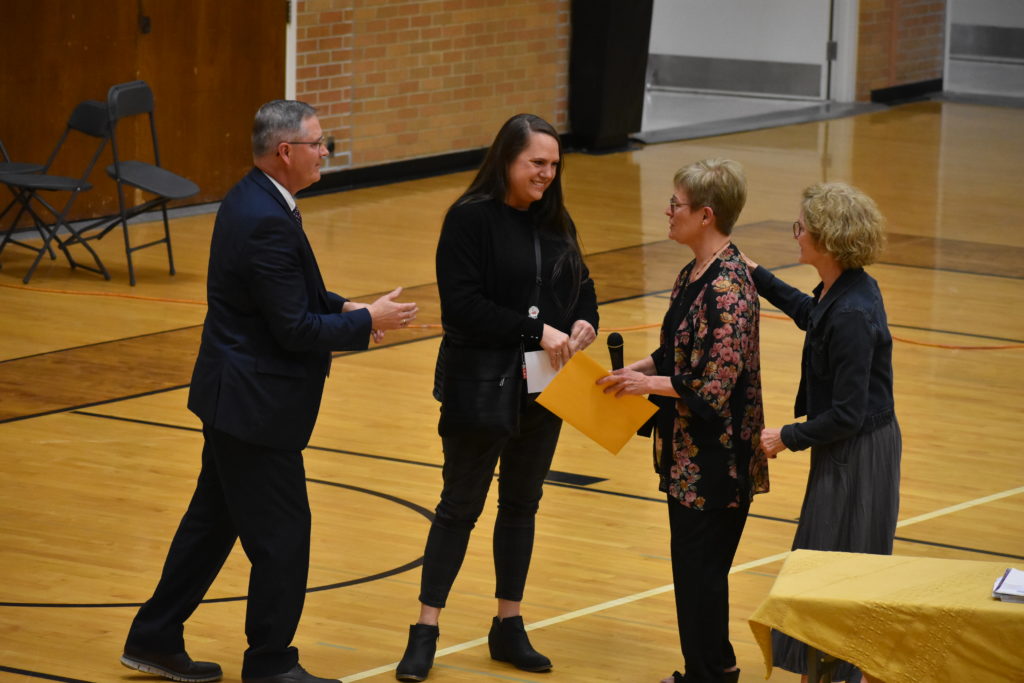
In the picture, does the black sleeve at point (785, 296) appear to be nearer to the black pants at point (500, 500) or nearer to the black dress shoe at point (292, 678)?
the black pants at point (500, 500)

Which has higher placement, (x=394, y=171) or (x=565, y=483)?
(x=394, y=171)

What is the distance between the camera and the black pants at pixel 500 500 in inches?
170

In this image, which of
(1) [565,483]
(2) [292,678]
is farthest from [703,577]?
(1) [565,483]

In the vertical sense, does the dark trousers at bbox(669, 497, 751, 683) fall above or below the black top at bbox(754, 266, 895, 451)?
below

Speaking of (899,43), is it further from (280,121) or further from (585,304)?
(280,121)

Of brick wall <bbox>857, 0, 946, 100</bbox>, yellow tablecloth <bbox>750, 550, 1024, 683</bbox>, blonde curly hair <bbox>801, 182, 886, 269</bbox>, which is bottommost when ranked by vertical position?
yellow tablecloth <bbox>750, 550, 1024, 683</bbox>

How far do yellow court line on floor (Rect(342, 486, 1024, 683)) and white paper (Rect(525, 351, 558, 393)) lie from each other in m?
0.82

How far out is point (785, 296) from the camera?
4305 millimetres

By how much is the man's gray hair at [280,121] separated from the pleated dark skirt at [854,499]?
146 cm

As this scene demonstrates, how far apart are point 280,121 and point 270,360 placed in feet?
1.87

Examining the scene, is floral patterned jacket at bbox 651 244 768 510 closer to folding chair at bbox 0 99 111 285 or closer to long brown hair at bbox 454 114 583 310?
long brown hair at bbox 454 114 583 310

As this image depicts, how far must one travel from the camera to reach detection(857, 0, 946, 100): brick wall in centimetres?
1838

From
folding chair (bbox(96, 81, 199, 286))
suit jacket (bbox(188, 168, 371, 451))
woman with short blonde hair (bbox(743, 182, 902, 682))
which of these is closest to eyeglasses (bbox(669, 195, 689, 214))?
woman with short blonde hair (bbox(743, 182, 902, 682))

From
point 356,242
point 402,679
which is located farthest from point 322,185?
point 402,679
